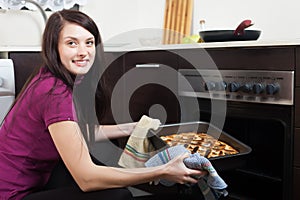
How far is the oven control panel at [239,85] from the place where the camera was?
1.41 meters

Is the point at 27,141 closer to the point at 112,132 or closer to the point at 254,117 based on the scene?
the point at 112,132

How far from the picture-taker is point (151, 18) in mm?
2719

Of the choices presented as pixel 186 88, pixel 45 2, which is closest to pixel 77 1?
pixel 45 2

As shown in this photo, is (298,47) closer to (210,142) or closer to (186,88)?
(210,142)

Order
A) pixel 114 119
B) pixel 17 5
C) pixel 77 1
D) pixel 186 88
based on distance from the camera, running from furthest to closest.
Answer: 1. pixel 77 1
2. pixel 17 5
3. pixel 114 119
4. pixel 186 88

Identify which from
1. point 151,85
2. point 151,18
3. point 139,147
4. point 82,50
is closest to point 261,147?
point 139,147

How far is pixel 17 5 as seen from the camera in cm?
244

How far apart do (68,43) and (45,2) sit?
145cm

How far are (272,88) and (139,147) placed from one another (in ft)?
1.68

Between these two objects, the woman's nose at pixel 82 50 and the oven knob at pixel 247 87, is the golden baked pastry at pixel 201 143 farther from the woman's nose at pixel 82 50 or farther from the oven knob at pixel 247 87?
the woman's nose at pixel 82 50

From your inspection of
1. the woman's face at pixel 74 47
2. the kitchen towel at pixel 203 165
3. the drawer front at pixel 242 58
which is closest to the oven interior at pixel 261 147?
the drawer front at pixel 242 58

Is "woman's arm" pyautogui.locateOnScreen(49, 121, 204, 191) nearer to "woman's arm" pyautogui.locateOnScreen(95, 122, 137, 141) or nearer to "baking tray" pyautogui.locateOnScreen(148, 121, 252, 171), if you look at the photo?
"baking tray" pyautogui.locateOnScreen(148, 121, 252, 171)

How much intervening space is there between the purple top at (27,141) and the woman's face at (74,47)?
7cm

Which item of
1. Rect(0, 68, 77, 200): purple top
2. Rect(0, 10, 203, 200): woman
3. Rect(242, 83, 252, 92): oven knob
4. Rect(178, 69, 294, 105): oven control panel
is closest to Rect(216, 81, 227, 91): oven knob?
Rect(178, 69, 294, 105): oven control panel
